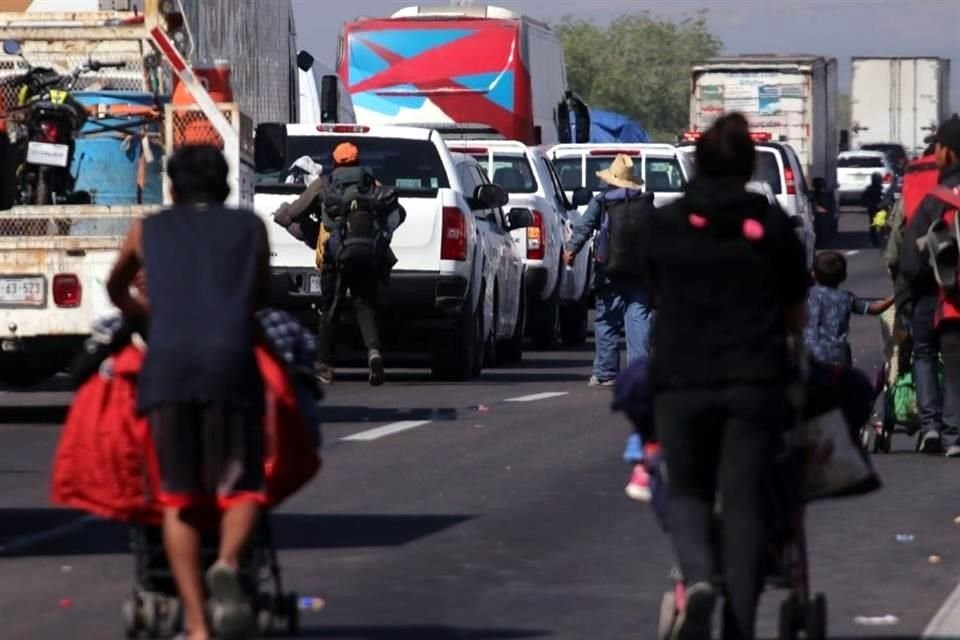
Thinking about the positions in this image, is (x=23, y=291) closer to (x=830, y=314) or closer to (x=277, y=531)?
(x=830, y=314)

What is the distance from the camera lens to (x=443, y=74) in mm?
38156

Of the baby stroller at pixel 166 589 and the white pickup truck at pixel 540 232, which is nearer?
the baby stroller at pixel 166 589

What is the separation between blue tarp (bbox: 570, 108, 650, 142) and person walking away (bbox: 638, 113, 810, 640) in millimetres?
44574

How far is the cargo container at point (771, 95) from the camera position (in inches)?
2130

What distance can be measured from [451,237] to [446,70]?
1805cm

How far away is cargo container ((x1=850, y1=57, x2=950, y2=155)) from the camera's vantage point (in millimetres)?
75375

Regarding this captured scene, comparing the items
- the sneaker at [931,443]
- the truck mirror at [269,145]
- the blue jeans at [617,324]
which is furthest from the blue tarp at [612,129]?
the sneaker at [931,443]

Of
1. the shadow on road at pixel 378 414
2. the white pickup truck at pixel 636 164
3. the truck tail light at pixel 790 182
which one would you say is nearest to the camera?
the shadow on road at pixel 378 414

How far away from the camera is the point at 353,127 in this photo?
21.2m

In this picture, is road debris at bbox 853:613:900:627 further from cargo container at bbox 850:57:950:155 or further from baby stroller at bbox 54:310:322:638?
cargo container at bbox 850:57:950:155

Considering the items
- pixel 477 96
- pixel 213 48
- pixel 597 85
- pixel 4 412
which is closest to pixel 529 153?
pixel 213 48

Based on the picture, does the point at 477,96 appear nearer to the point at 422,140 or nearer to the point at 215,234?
the point at 422,140

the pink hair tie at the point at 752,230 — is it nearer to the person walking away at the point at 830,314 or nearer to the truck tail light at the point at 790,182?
the person walking away at the point at 830,314

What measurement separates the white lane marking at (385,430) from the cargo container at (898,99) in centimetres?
5914
